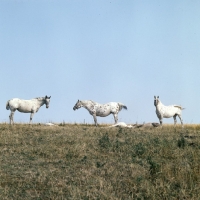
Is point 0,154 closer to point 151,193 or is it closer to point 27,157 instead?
point 27,157

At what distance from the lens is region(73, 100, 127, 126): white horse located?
27.4 m

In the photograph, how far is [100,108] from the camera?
27.5 m

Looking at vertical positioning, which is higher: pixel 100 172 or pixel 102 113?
pixel 102 113

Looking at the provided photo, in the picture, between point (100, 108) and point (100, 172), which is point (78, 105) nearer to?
point (100, 108)

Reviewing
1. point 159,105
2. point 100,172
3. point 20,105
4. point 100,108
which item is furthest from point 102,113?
point 100,172

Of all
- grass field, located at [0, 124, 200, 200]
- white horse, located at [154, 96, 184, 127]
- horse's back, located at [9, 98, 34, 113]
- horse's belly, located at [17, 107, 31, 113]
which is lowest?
grass field, located at [0, 124, 200, 200]

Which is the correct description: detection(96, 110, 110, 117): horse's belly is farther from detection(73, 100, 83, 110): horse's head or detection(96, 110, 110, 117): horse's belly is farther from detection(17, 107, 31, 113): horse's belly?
detection(17, 107, 31, 113): horse's belly

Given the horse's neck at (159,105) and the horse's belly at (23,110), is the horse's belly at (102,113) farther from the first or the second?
the horse's belly at (23,110)

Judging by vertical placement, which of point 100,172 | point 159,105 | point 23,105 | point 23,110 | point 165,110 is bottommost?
point 100,172

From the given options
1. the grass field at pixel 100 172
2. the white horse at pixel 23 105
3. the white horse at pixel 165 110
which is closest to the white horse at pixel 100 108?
the white horse at pixel 23 105

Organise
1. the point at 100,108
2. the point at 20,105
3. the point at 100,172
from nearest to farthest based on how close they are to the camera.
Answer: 1. the point at 100,172
2. the point at 20,105
3. the point at 100,108

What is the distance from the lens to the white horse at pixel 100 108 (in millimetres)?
27359

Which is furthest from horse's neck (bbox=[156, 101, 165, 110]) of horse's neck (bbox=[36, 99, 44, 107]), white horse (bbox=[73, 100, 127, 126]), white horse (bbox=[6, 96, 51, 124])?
white horse (bbox=[6, 96, 51, 124])

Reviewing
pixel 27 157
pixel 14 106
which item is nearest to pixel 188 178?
pixel 27 157
